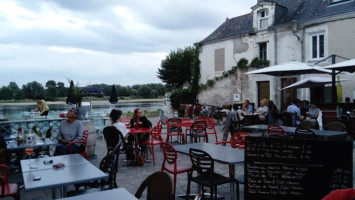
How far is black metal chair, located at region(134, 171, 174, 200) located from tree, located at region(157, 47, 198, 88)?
32.2 m

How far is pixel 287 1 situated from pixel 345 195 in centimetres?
2005

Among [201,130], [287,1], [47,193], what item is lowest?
[47,193]

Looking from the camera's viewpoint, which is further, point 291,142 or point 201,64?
point 201,64

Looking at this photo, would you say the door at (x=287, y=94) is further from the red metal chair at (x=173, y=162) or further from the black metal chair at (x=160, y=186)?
the black metal chair at (x=160, y=186)

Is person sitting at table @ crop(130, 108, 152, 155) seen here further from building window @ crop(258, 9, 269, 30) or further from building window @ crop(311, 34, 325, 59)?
building window @ crop(258, 9, 269, 30)

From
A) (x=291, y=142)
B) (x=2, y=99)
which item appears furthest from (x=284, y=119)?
(x=2, y=99)

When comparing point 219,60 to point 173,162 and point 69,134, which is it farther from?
point 173,162

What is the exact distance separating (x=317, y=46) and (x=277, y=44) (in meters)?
2.41

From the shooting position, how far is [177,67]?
116 feet

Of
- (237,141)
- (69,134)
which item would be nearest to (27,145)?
(69,134)

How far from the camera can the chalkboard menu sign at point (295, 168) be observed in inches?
114

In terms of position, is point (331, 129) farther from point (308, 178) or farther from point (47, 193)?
point (47, 193)

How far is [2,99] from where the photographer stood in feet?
42.0

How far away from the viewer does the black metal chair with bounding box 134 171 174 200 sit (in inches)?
110
